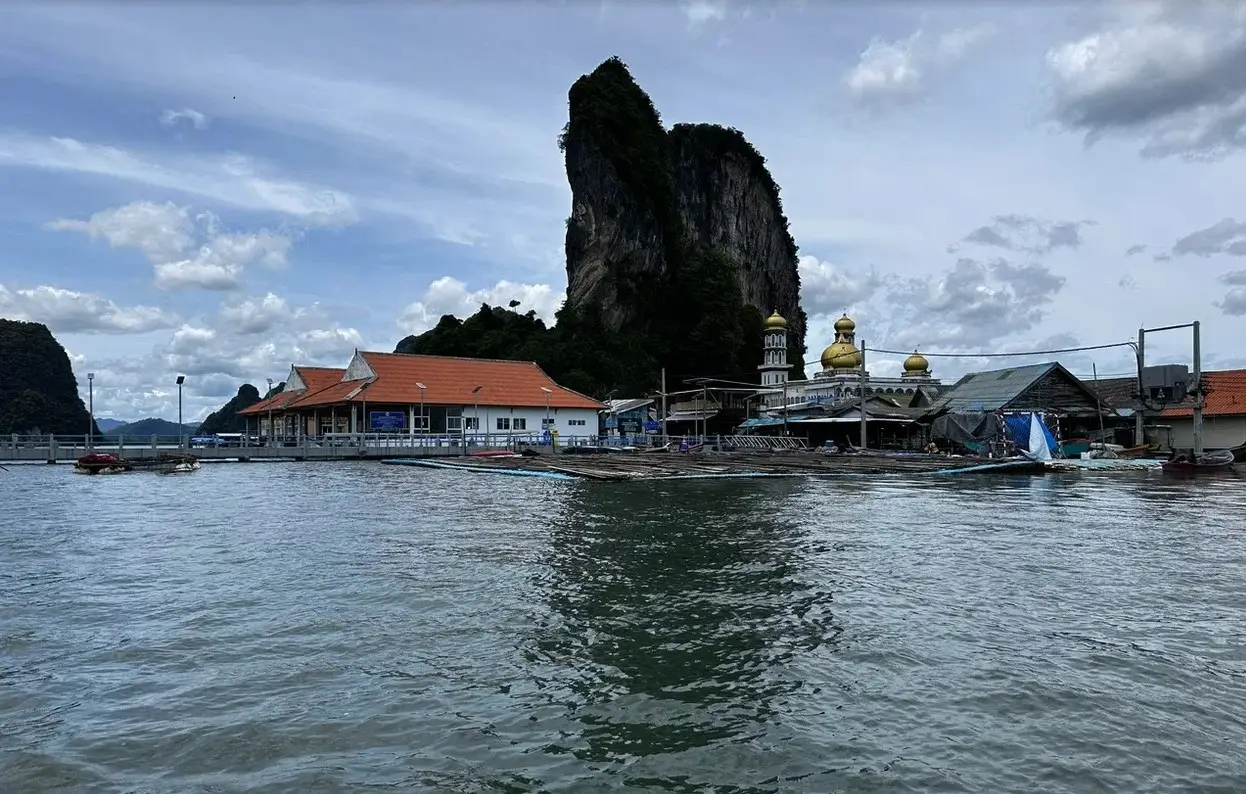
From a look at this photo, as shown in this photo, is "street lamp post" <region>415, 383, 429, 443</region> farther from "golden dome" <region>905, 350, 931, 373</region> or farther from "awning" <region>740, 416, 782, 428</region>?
"golden dome" <region>905, 350, 931, 373</region>

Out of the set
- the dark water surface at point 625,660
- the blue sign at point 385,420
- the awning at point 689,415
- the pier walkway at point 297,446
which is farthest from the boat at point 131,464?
the awning at point 689,415

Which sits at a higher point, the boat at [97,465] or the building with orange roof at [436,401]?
the building with orange roof at [436,401]

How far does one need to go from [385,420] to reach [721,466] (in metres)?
24.8

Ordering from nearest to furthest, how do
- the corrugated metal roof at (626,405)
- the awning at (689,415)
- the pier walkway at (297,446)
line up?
the pier walkway at (297,446), the corrugated metal roof at (626,405), the awning at (689,415)

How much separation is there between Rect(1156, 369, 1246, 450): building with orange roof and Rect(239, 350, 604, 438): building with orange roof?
35726mm

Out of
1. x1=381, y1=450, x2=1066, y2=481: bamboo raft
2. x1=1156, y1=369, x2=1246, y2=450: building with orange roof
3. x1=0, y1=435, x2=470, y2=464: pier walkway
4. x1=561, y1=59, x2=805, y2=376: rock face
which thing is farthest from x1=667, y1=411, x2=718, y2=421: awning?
x1=1156, y1=369, x2=1246, y2=450: building with orange roof

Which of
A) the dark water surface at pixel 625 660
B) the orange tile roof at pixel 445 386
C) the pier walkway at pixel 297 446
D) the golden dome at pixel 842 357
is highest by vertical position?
the golden dome at pixel 842 357

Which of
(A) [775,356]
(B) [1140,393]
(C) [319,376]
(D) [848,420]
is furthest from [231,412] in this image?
(B) [1140,393]

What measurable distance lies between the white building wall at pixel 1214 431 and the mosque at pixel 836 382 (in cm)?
1556

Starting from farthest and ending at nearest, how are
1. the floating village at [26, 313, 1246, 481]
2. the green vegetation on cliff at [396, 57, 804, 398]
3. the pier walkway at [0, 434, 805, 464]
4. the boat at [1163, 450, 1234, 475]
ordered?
1. the green vegetation on cliff at [396, 57, 804, 398]
2. the pier walkway at [0, 434, 805, 464]
3. the floating village at [26, 313, 1246, 481]
4. the boat at [1163, 450, 1234, 475]

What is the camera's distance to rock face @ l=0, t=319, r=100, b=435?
83750 millimetres

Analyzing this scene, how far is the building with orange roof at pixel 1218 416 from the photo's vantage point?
147 feet

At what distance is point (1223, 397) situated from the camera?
46156 mm

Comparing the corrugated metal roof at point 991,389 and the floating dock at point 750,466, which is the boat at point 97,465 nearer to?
the floating dock at point 750,466
